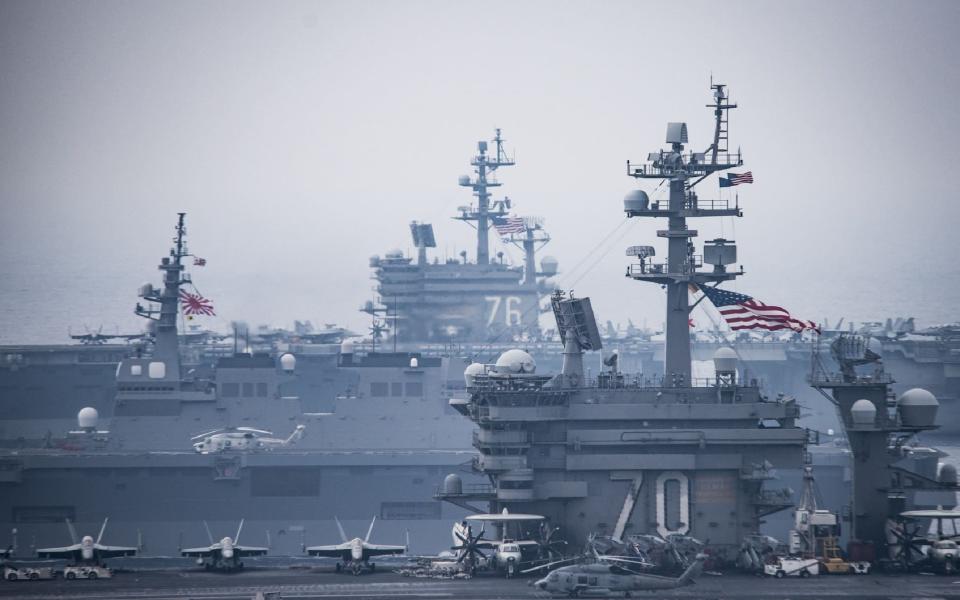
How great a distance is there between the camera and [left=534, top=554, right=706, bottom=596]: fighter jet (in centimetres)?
2716

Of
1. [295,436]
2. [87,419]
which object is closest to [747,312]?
[295,436]

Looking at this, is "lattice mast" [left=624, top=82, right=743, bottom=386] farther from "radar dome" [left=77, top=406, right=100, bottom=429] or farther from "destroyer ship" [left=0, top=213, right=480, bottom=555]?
"radar dome" [left=77, top=406, right=100, bottom=429]

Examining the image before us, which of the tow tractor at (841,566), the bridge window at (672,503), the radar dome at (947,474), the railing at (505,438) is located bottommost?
the tow tractor at (841,566)

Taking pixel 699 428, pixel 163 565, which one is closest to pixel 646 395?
pixel 699 428

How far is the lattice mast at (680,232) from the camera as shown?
31562mm

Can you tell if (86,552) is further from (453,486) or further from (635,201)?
(635,201)

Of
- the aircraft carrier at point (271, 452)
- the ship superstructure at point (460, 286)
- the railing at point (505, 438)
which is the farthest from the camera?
the ship superstructure at point (460, 286)

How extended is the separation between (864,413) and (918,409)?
3.91 feet

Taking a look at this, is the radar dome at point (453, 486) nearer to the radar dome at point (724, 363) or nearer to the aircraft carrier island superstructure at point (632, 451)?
the aircraft carrier island superstructure at point (632, 451)

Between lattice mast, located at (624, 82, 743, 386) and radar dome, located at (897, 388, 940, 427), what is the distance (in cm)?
477

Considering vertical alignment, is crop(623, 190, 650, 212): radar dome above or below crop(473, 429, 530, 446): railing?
above

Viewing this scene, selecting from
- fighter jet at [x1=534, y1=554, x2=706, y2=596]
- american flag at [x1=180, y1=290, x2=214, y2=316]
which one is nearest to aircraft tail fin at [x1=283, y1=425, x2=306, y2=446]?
american flag at [x1=180, y1=290, x2=214, y2=316]

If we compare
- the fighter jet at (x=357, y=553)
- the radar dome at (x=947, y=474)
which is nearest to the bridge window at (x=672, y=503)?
the fighter jet at (x=357, y=553)

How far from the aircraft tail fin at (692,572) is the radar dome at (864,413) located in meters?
5.45
